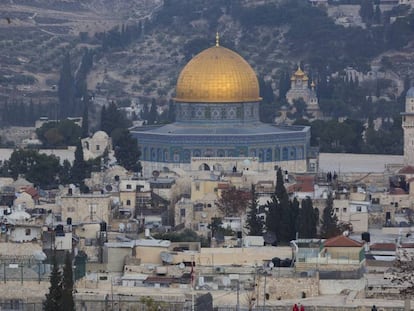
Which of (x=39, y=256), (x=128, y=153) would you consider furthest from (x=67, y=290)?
(x=128, y=153)

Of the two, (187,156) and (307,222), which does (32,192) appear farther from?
(187,156)

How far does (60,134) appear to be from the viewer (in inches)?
3403

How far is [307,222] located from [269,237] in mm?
1380

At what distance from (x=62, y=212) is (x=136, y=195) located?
182 inches

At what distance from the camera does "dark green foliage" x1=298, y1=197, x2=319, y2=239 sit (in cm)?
5741

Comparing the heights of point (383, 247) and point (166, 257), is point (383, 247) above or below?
below

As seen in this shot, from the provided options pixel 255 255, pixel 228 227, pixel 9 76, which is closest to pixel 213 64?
pixel 228 227

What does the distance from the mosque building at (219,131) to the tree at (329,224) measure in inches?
676

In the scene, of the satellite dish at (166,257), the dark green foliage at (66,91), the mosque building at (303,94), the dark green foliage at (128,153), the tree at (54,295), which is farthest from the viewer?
the dark green foliage at (66,91)

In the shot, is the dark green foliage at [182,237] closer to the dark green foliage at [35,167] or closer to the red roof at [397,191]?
the red roof at [397,191]

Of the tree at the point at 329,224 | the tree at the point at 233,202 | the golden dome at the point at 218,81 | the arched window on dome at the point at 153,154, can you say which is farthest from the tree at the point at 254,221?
the golden dome at the point at 218,81

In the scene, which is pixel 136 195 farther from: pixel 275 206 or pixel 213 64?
pixel 213 64

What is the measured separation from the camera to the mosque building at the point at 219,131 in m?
79.6

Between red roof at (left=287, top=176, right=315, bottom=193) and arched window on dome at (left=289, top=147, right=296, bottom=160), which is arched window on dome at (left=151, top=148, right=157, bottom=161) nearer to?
arched window on dome at (left=289, top=147, right=296, bottom=160)
